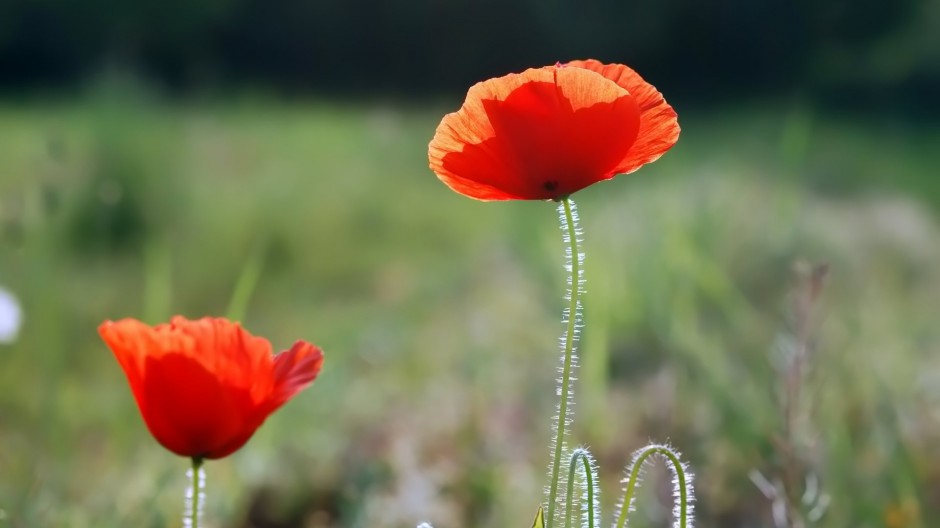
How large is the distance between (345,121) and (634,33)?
5.38 ft

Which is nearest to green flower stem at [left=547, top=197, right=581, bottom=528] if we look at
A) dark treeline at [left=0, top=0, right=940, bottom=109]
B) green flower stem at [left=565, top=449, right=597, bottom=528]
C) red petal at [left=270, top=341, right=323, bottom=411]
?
green flower stem at [left=565, top=449, right=597, bottom=528]

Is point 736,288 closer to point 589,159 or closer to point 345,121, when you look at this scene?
point 589,159

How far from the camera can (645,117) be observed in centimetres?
52

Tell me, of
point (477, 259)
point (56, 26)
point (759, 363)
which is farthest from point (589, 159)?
point (56, 26)

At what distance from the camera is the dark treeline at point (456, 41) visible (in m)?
4.91

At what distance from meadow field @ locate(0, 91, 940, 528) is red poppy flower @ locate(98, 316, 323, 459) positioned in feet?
0.93

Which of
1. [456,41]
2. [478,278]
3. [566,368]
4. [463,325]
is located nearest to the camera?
[566,368]

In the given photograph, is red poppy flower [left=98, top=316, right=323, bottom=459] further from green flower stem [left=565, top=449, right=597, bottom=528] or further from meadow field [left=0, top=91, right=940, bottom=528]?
meadow field [left=0, top=91, right=940, bottom=528]

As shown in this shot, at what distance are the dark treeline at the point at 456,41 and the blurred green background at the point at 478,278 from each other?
22 millimetres

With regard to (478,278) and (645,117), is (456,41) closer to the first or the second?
(478,278)

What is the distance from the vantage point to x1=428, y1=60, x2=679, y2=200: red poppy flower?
1.65 ft

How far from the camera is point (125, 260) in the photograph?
2.51m

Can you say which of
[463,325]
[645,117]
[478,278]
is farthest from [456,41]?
[645,117]

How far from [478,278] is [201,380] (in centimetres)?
190
